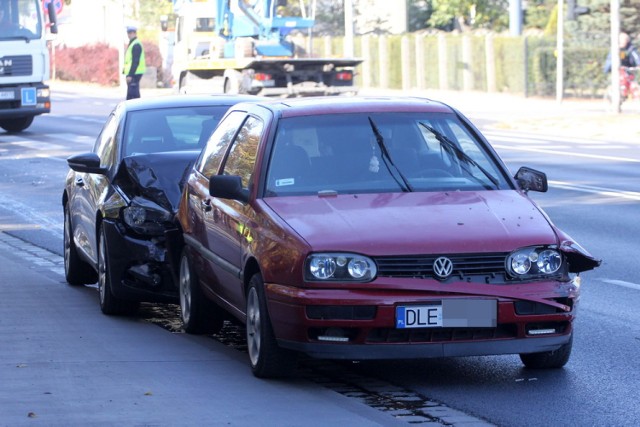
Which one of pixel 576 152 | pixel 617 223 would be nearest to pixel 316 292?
pixel 617 223

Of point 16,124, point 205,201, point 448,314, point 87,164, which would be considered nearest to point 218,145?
point 205,201

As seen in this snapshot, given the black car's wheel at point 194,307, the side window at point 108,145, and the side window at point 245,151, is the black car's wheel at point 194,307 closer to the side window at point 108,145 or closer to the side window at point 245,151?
the side window at point 245,151

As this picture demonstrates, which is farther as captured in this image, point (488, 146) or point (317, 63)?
point (317, 63)

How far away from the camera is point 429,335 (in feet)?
23.4

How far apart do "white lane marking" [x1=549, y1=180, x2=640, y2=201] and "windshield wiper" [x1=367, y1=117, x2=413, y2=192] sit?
9670 millimetres

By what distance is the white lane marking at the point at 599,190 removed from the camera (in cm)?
1770

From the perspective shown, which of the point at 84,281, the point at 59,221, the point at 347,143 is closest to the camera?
the point at 347,143

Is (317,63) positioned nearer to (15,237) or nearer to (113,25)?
(15,237)

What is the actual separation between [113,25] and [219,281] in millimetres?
65424

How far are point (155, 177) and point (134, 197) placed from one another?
0.23 meters

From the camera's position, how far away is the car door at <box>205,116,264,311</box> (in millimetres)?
7875

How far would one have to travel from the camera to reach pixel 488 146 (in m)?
8.36

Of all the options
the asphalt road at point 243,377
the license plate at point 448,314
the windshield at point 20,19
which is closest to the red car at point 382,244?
the license plate at point 448,314

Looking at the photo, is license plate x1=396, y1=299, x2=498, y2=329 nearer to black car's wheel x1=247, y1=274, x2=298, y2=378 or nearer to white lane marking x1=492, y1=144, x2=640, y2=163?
black car's wheel x1=247, y1=274, x2=298, y2=378
